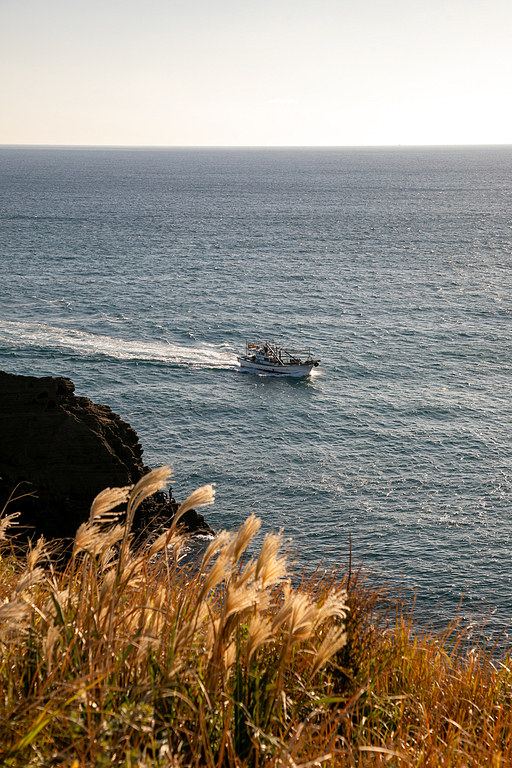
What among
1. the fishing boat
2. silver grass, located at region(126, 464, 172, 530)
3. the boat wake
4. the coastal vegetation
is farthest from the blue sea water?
silver grass, located at region(126, 464, 172, 530)

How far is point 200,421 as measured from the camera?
57062 millimetres

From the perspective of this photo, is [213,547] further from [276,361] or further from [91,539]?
[276,361]

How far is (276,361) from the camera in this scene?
2682 inches

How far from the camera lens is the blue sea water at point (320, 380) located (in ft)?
138

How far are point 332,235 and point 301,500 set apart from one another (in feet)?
415

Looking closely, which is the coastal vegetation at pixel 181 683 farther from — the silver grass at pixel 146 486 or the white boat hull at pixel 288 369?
the white boat hull at pixel 288 369

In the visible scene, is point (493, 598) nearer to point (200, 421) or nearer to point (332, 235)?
point (200, 421)

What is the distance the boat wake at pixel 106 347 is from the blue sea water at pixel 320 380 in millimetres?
349

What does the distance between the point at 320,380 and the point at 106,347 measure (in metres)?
26.5

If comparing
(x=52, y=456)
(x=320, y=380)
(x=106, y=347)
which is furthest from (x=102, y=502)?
(x=106, y=347)

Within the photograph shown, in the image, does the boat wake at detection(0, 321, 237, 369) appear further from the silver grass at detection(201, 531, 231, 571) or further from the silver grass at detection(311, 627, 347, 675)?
the silver grass at detection(311, 627, 347, 675)

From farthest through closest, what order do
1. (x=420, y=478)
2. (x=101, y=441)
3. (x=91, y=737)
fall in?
(x=420, y=478), (x=101, y=441), (x=91, y=737)

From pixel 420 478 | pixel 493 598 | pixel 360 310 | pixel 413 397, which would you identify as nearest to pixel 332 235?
pixel 360 310

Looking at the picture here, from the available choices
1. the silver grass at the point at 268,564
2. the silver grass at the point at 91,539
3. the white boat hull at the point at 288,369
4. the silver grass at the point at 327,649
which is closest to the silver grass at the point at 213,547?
the silver grass at the point at 268,564
